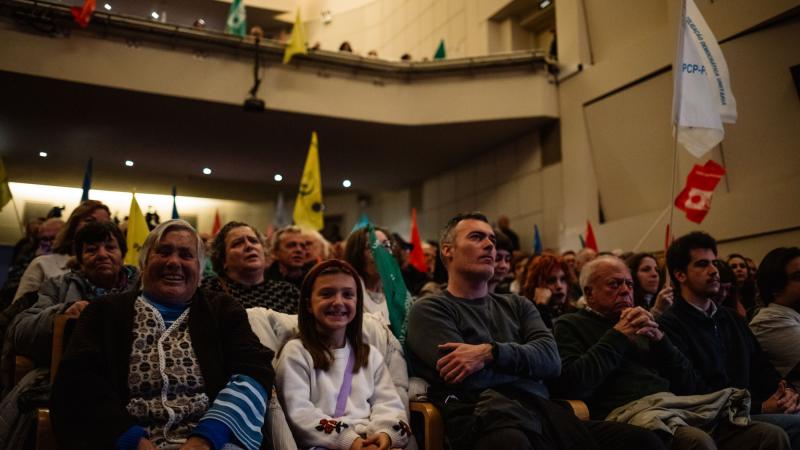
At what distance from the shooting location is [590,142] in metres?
9.74

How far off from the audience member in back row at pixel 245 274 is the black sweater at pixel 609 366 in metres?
1.33

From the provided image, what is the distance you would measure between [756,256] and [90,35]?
8.82m

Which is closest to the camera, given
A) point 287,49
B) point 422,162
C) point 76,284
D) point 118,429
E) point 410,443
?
point 118,429

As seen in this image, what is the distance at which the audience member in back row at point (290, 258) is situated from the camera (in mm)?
3984

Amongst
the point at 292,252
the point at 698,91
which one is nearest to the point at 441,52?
the point at 698,91

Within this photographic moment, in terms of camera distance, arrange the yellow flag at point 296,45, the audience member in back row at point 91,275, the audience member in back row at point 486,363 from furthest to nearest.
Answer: the yellow flag at point 296,45, the audience member in back row at point 91,275, the audience member in back row at point 486,363

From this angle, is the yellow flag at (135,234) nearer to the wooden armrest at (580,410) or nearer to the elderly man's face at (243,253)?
the elderly man's face at (243,253)

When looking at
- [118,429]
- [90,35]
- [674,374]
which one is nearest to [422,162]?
[90,35]

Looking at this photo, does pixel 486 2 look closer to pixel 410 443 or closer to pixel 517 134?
pixel 517 134

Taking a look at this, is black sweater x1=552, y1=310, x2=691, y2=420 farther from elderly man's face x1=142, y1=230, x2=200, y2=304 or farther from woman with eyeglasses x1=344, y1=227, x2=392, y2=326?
elderly man's face x1=142, y1=230, x2=200, y2=304

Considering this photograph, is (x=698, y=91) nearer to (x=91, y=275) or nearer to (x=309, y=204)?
(x=309, y=204)

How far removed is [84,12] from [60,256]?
629 cm

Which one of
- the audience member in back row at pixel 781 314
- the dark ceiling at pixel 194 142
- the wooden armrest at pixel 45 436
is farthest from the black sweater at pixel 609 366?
the dark ceiling at pixel 194 142

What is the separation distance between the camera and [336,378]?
7.83 ft
